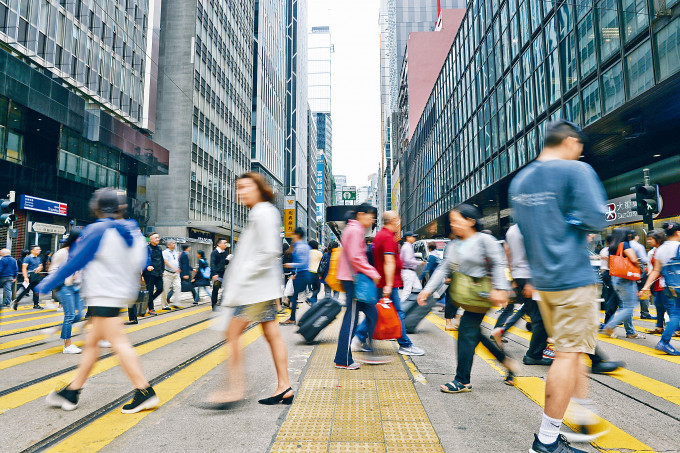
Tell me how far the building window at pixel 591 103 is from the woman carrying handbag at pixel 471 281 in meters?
15.8

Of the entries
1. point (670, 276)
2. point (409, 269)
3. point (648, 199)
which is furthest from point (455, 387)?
point (648, 199)

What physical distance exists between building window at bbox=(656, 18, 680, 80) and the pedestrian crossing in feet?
33.7

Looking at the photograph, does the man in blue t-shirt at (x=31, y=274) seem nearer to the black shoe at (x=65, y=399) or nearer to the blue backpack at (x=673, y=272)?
the black shoe at (x=65, y=399)

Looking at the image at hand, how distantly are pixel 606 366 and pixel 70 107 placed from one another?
81.7 ft

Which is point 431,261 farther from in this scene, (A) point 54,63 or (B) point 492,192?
(A) point 54,63

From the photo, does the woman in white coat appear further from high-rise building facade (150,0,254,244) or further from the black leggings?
high-rise building facade (150,0,254,244)

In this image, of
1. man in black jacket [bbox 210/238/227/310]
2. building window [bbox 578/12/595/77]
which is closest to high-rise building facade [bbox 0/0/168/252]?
man in black jacket [bbox 210/238/227/310]

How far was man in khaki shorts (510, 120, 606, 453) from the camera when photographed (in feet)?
8.15

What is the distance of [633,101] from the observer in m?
13.8

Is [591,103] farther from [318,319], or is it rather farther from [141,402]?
[141,402]

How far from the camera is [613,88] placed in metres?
15.9

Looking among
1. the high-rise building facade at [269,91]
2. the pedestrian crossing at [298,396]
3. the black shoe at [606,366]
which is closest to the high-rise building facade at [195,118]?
the high-rise building facade at [269,91]

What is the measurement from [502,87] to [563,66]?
6.66 m

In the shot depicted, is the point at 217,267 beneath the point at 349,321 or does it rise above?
above
